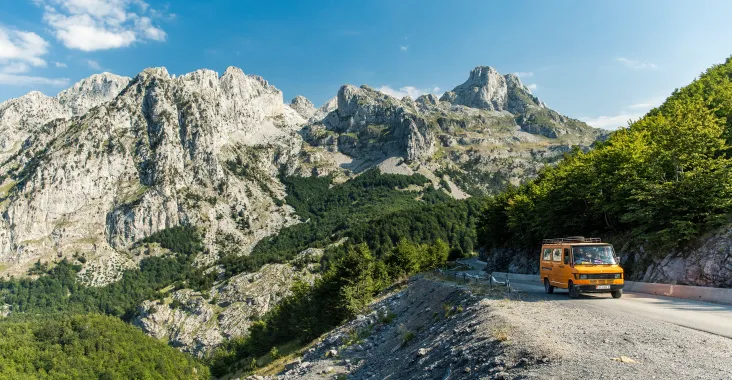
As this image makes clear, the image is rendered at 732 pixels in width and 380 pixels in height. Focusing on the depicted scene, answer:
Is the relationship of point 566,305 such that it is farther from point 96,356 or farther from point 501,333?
point 96,356

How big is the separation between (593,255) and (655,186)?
1117 centimetres

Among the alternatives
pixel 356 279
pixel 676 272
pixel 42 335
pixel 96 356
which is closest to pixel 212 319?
pixel 96 356

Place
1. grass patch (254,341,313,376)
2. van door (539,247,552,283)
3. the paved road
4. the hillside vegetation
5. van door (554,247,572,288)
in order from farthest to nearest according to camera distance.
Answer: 1. grass patch (254,341,313,376)
2. van door (539,247,552,283)
3. the hillside vegetation
4. van door (554,247,572,288)
5. the paved road

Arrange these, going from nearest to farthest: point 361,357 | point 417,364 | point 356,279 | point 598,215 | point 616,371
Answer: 1. point 616,371
2. point 417,364
3. point 361,357
4. point 598,215
5. point 356,279

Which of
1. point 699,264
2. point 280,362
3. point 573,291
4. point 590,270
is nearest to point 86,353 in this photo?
point 280,362

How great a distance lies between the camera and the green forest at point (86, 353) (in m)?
136

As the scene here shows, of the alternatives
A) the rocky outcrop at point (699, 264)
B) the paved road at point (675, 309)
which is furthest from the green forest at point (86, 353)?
the paved road at point (675, 309)

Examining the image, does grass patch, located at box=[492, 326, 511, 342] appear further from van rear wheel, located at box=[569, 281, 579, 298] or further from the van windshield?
the van windshield

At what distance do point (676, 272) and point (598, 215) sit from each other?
64.9 ft

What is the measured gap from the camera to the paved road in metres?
15.2

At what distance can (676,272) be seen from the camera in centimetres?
2722

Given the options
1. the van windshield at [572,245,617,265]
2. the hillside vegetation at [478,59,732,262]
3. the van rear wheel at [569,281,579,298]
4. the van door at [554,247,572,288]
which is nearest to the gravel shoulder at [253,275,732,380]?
the van rear wheel at [569,281,579,298]

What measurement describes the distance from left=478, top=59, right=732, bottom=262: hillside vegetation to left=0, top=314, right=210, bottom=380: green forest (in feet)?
403

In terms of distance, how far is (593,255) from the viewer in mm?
23812
